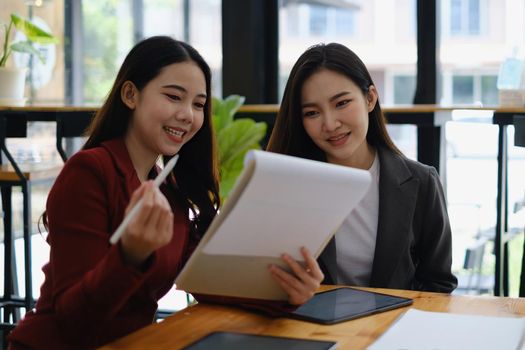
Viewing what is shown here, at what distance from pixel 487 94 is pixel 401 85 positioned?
44cm

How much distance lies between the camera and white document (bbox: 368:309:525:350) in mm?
1301

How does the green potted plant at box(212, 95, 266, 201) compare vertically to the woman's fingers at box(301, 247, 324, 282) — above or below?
above

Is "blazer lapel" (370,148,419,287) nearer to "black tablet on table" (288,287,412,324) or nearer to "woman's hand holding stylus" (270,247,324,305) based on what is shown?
"black tablet on table" (288,287,412,324)

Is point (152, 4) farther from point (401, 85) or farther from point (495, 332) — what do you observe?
point (495, 332)

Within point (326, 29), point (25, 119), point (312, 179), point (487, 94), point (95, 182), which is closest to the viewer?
point (312, 179)

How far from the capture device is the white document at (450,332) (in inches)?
51.2

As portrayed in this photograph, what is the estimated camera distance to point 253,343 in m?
1.32

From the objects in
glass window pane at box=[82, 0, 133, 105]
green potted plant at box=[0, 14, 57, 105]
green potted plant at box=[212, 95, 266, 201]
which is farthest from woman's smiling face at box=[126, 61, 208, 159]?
glass window pane at box=[82, 0, 133, 105]

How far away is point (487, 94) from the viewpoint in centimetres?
424

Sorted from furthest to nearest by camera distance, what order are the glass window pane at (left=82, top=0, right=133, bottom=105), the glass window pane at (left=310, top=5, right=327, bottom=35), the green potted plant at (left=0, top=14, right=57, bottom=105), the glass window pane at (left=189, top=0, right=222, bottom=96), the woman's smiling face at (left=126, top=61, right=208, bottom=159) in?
the glass window pane at (left=82, top=0, right=133, bottom=105) < the glass window pane at (left=189, top=0, right=222, bottom=96) < the glass window pane at (left=310, top=5, right=327, bottom=35) < the green potted plant at (left=0, top=14, right=57, bottom=105) < the woman's smiling face at (left=126, top=61, right=208, bottom=159)

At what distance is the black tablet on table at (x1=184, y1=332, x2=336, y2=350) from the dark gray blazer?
0.63 m

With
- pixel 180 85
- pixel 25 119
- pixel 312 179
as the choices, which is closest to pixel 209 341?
pixel 312 179

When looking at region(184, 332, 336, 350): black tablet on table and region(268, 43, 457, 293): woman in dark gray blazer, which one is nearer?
region(184, 332, 336, 350): black tablet on table

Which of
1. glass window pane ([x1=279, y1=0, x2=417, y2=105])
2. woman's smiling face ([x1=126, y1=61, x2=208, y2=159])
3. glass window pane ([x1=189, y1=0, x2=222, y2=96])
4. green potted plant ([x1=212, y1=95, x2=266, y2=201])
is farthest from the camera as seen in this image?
glass window pane ([x1=189, y1=0, x2=222, y2=96])
